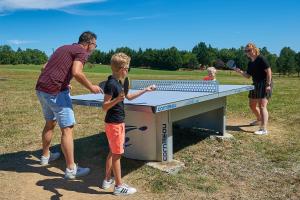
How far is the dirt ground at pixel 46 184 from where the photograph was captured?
4.91 meters

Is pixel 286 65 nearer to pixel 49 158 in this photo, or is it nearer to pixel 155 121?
pixel 155 121

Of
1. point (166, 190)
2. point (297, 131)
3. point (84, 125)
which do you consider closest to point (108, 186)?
point (166, 190)

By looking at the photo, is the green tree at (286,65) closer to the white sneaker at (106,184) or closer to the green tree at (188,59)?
the green tree at (188,59)

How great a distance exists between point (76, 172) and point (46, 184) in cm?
46

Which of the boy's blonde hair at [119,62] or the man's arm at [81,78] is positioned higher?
the boy's blonde hair at [119,62]

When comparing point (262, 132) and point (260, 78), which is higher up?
point (260, 78)

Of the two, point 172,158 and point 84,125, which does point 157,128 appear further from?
point 84,125

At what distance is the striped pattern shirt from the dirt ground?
1220 mm

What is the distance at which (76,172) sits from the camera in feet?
18.3

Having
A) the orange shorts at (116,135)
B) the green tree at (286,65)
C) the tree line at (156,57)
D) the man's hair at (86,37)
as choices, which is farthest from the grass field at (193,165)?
the tree line at (156,57)

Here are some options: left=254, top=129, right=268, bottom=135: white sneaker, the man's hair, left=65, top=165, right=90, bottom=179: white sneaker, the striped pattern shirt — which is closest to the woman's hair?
left=254, top=129, right=268, bottom=135: white sneaker

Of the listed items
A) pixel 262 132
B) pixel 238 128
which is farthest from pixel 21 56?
pixel 262 132

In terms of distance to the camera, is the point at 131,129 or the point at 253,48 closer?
the point at 131,129

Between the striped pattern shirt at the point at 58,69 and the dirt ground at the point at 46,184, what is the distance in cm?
122
